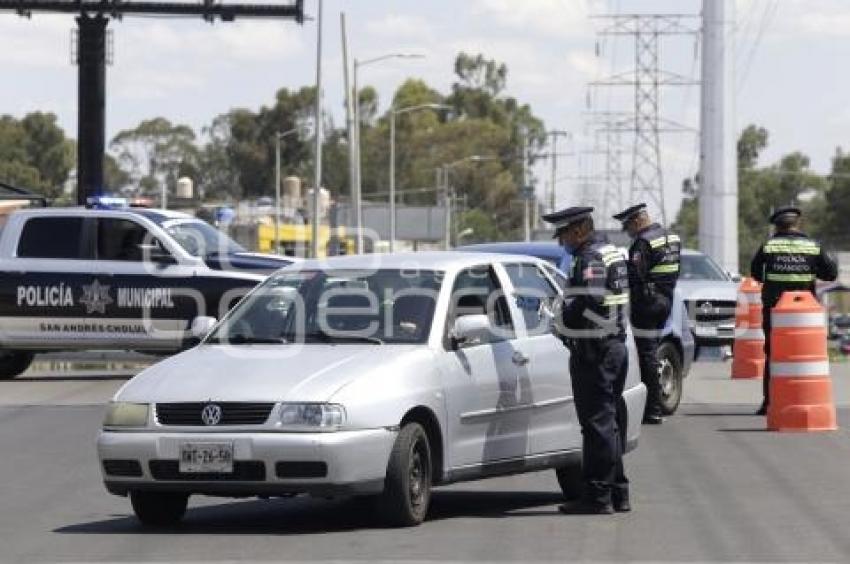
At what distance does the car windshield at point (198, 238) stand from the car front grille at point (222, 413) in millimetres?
12643

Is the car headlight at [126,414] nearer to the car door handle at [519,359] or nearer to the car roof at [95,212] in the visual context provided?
the car door handle at [519,359]

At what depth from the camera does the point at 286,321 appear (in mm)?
11672

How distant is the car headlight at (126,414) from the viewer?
10.8 metres

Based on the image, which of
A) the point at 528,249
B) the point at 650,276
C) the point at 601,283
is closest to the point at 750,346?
the point at 528,249

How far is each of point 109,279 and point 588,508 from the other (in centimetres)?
1244

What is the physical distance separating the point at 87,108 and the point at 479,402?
3100 cm

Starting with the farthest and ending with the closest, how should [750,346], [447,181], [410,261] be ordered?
[447,181] → [750,346] → [410,261]

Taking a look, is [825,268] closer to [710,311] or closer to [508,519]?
[508,519]

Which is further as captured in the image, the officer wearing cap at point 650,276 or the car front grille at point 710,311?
the car front grille at point 710,311

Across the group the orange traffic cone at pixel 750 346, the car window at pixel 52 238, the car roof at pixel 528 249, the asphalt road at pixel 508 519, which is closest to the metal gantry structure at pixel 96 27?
the car window at pixel 52 238

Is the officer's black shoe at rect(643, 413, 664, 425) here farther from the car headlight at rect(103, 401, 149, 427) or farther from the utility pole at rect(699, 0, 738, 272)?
the utility pole at rect(699, 0, 738, 272)

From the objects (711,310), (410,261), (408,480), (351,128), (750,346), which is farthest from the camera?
(351,128)

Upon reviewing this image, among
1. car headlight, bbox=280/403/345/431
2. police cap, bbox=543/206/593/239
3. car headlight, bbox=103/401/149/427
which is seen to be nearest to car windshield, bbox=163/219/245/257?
police cap, bbox=543/206/593/239

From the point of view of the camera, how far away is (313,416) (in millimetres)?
10477
